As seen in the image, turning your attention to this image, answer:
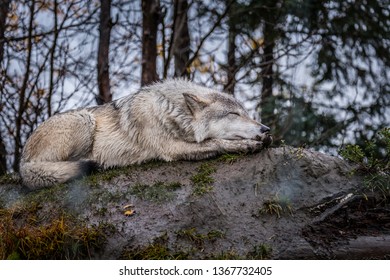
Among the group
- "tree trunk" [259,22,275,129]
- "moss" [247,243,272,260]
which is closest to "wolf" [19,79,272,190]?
"moss" [247,243,272,260]

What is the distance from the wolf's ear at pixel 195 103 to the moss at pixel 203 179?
817mm

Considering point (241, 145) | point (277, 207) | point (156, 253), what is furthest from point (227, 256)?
point (241, 145)

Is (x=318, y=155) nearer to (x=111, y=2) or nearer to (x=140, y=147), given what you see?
(x=140, y=147)

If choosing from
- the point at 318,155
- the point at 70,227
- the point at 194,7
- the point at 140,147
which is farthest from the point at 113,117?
the point at 194,7

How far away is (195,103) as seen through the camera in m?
7.23

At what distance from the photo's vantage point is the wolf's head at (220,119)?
22.4ft

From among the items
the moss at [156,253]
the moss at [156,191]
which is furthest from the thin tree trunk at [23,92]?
the moss at [156,253]

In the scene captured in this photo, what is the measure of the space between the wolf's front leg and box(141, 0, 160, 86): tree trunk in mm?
4008

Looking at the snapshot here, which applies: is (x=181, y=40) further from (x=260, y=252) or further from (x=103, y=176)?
(x=260, y=252)

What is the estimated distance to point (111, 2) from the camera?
1143cm

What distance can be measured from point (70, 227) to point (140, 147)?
181cm

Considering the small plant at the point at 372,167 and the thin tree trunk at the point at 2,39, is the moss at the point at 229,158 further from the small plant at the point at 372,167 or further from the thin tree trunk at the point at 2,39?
the thin tree trunk at the point at 2,39

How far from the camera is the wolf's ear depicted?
7223 mm
